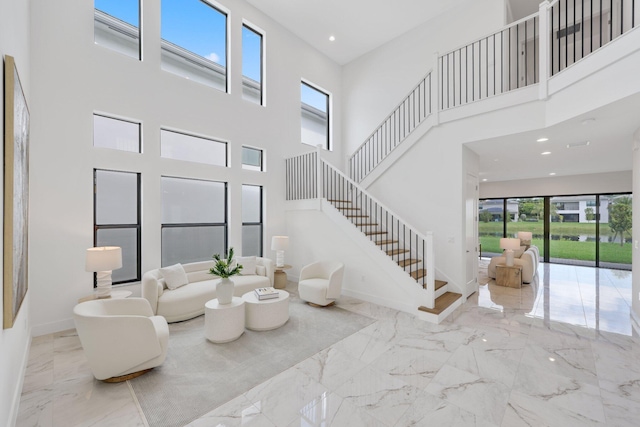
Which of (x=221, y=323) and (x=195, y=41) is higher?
(x=195, y=41)

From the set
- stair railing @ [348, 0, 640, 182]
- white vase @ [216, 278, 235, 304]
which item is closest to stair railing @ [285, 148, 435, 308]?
stair railing @ [348, 0, 640, 182]

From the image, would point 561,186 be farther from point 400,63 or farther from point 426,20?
point 426,20

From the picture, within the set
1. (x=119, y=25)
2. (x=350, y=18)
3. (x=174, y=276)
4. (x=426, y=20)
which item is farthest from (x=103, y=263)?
(x=426, y=20)

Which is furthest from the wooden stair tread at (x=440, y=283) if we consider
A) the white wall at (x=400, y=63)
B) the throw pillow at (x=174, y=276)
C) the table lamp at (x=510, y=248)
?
the throw pillow at (x=174, y=276)

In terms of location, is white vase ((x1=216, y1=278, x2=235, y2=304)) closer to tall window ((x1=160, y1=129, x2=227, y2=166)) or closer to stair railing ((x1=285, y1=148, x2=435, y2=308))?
stair railing ((x1=285, y1=148, x2=435, y2=308))

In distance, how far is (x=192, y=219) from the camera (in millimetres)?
5496

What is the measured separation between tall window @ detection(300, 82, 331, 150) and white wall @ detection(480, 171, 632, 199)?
267 inches

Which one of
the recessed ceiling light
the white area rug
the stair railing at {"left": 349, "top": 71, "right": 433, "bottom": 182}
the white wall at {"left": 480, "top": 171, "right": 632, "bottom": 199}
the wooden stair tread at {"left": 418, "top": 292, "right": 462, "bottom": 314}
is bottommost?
the white area rug

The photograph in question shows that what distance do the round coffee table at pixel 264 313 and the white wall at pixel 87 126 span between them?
7.33 ft

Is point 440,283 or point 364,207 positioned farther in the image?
point 364,207

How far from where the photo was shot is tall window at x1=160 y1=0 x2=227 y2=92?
5.33 metres

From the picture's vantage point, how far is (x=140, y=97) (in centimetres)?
470

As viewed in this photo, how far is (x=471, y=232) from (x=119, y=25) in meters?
7.60

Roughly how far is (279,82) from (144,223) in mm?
4724
